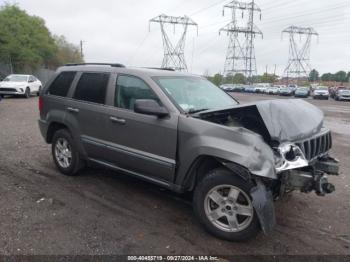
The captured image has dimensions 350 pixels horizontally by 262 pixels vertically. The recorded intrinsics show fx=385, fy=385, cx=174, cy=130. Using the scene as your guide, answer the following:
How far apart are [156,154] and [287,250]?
1850 millimetres

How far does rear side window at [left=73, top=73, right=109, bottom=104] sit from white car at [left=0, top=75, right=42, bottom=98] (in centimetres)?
1861

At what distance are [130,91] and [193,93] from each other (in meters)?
0.86

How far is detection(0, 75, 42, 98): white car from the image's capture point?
2331cm

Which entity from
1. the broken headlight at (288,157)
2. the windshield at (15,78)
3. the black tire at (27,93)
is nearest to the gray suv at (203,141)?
the broken headlight at (288,157)

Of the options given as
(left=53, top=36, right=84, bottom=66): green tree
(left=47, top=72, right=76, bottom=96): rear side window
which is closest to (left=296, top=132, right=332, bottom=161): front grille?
(left=47, top=72, right=76, bottom=96): rear side window

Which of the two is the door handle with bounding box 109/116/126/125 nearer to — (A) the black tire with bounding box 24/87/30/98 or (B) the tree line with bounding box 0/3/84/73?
(A) the black tire with bounding box 24/87/30/98

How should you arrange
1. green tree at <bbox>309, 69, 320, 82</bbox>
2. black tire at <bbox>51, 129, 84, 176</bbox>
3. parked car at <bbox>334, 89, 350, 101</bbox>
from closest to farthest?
black tire at <bbox>51, 129, 84, 176</bbox>
parked car at <bbox>334, 89, 350, 101</bbox>
green tree at <bbox>309, 69, 320, 82</bbox>

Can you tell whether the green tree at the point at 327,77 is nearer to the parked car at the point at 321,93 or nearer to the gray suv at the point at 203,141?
the parked car at the point at 321,93

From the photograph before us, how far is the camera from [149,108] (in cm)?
454

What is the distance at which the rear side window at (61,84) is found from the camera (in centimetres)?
626

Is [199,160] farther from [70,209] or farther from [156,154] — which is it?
[70,209]

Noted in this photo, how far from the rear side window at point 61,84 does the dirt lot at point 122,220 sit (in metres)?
1.33

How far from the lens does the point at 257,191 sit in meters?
3.90

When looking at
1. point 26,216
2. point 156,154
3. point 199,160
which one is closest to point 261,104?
point 199,160
